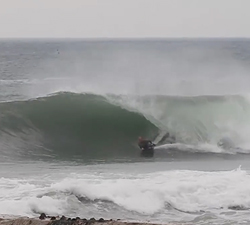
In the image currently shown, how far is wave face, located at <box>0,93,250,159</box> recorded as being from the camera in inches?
687

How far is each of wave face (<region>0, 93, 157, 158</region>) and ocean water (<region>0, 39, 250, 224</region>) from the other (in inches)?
1.3

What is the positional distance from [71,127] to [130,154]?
3375 millimetres

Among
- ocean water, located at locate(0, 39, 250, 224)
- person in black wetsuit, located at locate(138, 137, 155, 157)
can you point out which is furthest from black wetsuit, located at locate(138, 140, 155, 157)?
ocean water, located at locate(0, 39, 250, 224)

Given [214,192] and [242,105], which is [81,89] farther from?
[214,192]

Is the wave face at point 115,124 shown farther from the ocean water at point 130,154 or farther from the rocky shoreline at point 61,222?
the rocky shoreline at point 61,222

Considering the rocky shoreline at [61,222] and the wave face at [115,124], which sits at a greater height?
the wave face at [115,124]

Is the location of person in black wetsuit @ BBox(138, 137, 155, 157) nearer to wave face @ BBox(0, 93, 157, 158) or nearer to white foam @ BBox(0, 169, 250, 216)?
wave face @ BBox(0, 93, 157, 158)

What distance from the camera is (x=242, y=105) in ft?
73.3

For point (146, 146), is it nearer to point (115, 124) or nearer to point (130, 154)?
point (130, 154)

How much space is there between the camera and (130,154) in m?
16.7

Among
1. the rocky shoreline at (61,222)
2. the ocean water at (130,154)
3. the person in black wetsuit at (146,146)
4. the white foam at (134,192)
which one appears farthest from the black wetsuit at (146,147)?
the rocky shoreline at (61,222)

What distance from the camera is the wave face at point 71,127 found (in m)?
17.1

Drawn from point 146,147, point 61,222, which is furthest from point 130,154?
point 61,222

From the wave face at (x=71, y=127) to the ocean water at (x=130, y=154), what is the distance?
33 mm
